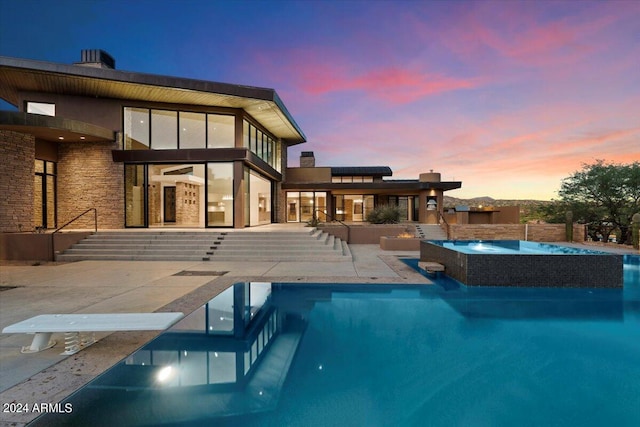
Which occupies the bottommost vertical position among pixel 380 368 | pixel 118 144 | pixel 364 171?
pixel 380 368

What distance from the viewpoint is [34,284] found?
Result: 6957 mm

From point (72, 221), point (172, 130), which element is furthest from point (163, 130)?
point (72, 221)

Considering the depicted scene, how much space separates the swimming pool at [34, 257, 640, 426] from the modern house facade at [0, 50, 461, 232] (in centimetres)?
1009

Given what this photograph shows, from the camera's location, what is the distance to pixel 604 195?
2073 centimetres

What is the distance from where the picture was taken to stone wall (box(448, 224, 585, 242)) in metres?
17.1

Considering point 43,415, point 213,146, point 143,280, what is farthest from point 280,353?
point 213,146

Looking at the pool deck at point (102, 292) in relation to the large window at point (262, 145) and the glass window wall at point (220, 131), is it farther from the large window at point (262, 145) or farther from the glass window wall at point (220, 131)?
the large window at point (262, 145)

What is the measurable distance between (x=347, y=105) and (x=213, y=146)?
15096 mm

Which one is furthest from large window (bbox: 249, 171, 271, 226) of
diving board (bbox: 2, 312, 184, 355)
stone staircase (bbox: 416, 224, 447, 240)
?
diving board (bbox: 2, 312, 184, 355)

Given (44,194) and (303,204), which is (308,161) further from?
(44,194)

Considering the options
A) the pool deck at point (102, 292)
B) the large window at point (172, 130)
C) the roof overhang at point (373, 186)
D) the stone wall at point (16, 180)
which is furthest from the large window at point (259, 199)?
the stone wall at point (16, 180)

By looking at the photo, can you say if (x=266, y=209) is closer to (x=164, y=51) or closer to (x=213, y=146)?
(x=213, y=146)

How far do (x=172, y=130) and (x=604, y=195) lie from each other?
94.3 feet

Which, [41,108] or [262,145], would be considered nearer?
[41,108]
